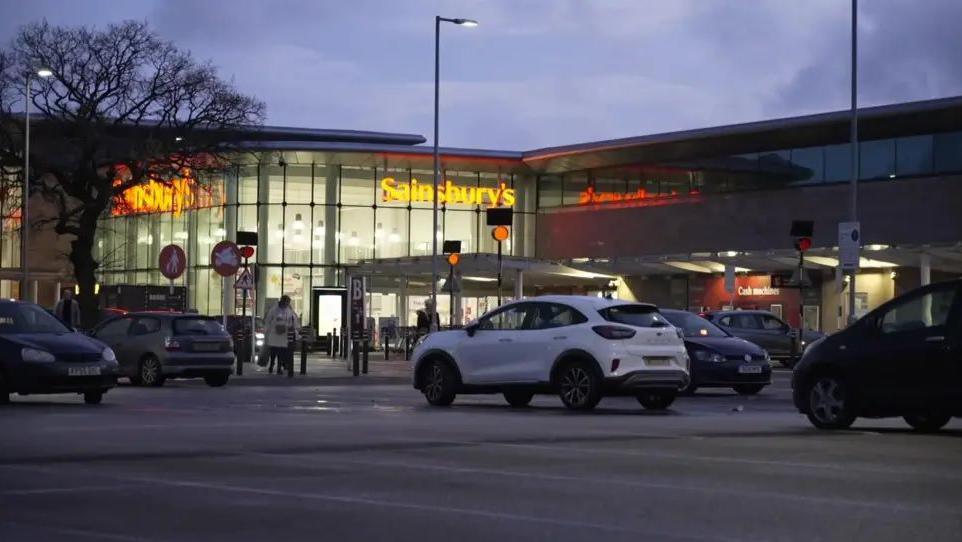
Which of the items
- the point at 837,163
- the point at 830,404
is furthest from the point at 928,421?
the point at 837,163

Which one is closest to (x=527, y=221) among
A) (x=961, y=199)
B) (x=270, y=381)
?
(x=961, y=199)

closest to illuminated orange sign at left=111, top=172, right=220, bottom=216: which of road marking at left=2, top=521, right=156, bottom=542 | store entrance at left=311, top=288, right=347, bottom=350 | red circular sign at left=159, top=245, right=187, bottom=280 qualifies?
store entrance at left=311, top=288, right=347, bottom=350

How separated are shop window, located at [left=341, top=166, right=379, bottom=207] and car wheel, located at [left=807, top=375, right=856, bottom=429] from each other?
51181mm

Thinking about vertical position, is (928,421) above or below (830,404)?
below

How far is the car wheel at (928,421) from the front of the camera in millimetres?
17062

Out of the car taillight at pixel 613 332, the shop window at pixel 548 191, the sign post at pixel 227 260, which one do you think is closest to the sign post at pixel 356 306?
the sign post at pixel 227 260

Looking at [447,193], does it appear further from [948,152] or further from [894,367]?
[894,367]

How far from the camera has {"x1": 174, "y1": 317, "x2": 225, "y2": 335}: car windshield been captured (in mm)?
29531

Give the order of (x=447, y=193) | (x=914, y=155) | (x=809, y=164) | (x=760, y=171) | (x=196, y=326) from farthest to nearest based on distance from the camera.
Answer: (x=447, y=193) → (x=760, y=171) → (x=809, y=164) → (x=914, y=155) → (x=196, y=326)

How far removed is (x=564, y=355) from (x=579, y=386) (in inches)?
18.0

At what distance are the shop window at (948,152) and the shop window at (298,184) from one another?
25.8 meters

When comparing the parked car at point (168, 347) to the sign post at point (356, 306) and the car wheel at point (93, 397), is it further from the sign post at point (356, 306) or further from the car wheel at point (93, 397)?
the sign post at point (356, 306)

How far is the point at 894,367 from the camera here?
16469 millimetres

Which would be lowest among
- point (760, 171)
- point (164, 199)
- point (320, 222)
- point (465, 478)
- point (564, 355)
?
point (465, 478)
